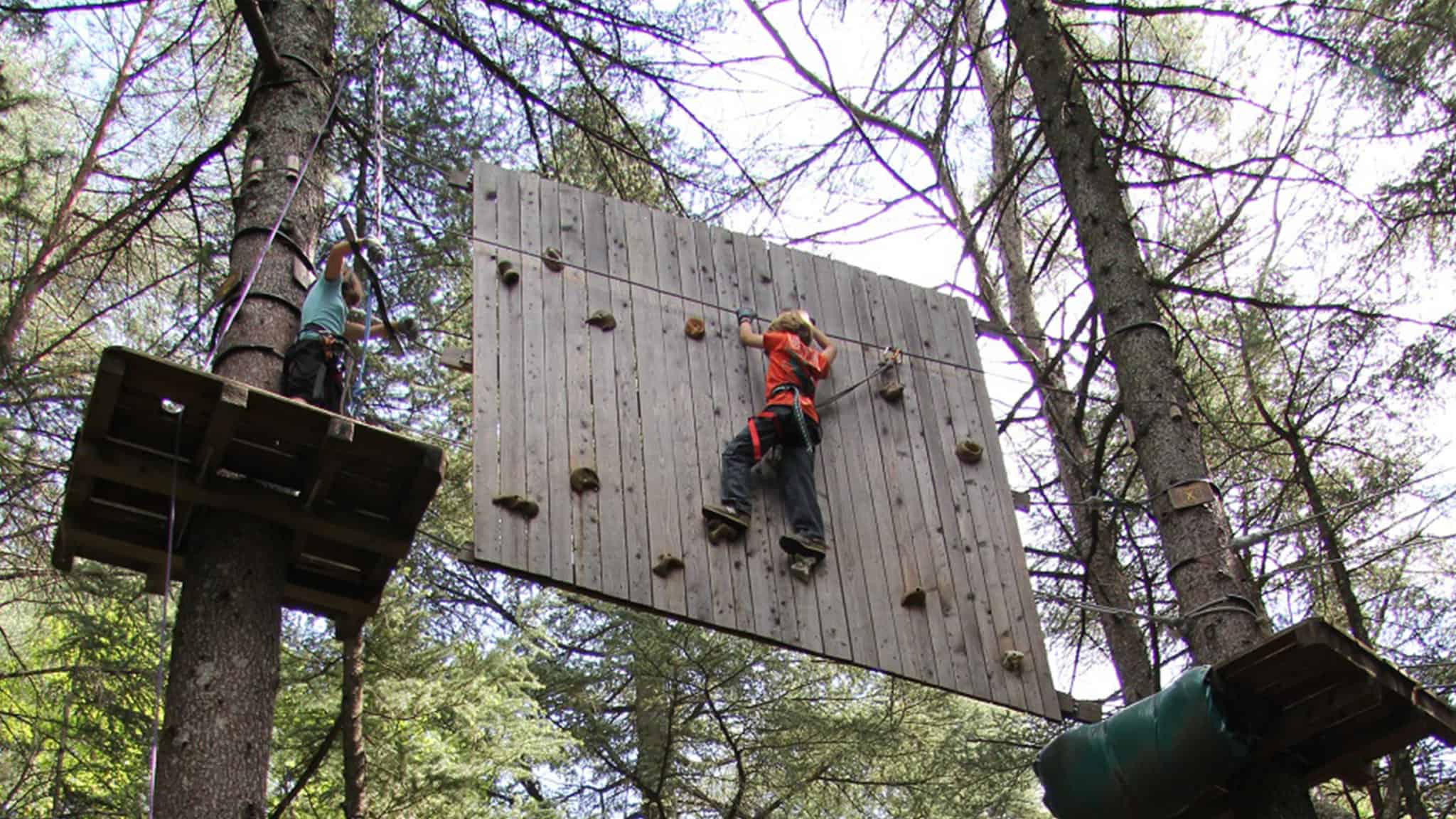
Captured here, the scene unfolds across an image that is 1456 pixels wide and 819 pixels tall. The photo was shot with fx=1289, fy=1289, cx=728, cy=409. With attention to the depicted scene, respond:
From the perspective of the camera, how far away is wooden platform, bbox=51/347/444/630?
14.4 ft

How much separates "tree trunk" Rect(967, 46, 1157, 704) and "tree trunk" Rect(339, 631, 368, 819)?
14.4 feet

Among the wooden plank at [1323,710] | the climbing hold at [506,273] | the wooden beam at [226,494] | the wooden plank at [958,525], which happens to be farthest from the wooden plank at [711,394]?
the wooden plank at [1323,710]

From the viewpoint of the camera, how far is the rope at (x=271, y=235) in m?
→ 5.29

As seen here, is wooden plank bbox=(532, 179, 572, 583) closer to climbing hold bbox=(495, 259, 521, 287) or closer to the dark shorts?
climbing hold bbox=(495, 259, 521, 287)

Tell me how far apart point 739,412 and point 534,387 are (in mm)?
1063

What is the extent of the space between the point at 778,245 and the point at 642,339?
1.27 meters

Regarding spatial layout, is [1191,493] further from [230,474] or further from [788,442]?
[230,474]

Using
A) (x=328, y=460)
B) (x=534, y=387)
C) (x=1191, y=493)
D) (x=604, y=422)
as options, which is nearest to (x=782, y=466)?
(x=604, y=422)

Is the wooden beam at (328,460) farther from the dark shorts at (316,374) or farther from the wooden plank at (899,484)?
the wooden plank at (899,484)

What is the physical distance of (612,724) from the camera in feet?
36.6

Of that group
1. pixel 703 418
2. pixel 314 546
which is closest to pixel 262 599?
pixel 314 546

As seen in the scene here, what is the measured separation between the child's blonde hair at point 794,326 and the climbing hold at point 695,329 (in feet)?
1.11

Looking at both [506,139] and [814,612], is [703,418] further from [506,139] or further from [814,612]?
[506,139]

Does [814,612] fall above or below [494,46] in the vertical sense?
below
